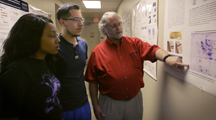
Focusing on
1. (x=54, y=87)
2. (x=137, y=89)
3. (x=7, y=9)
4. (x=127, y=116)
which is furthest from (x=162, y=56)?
(x=7, y=9)

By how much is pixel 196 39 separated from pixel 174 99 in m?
0.51

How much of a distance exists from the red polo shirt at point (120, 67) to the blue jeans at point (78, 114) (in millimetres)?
217

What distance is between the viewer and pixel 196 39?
28.8 inches

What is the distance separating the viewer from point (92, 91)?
1284 millimetres

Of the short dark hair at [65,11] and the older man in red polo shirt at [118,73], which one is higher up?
the short dark hair at [65,11]

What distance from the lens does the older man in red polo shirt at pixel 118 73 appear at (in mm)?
1130

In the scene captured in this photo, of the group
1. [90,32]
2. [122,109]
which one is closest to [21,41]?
[122,109]

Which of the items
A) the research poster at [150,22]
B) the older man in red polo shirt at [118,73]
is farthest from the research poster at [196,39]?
the research poster at [150,22]

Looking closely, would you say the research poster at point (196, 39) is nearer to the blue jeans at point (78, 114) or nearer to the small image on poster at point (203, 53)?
the small image on poster at point (203, 53)

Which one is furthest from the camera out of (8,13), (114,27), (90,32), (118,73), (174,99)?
(90,32)

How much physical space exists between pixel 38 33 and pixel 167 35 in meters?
0.94

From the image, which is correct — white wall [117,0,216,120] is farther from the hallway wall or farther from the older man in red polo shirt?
the older man in red polo shirt

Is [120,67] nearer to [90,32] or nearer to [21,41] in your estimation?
[21,41]

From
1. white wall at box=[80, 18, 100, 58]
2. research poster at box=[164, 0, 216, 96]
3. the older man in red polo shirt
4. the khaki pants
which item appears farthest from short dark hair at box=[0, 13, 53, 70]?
white wall at box=[80, 18, 100, 58]
